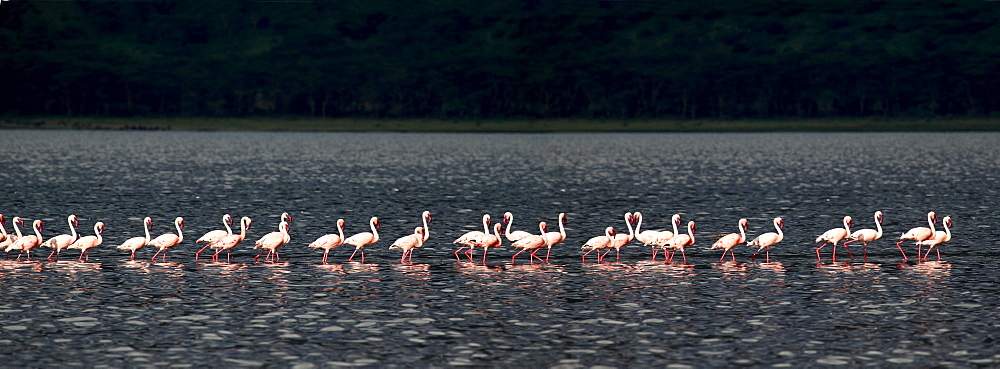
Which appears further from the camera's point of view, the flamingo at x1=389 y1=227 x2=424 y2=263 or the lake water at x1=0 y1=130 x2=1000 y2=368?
the flamingo at x1=389 y1=227 x2=424 y2=263

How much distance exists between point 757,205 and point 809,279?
2954 centimetres

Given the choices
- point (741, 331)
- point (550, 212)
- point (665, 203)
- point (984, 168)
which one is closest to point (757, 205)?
point (665, 203)

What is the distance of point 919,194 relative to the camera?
70.0 meters

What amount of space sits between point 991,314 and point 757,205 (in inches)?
1360

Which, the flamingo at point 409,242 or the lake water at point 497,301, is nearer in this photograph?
the lake water at point 497,301

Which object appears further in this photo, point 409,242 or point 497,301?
point 409,242

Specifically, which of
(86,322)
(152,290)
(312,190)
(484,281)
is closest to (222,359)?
(86,322)

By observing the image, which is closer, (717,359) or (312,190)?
(717,359)

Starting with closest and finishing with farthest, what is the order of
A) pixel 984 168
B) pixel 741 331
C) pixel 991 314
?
pixel 741 331 < pixel 991 314 < pixel 984 168

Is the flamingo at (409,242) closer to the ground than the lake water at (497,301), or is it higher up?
higher up

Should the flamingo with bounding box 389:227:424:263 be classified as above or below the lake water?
above

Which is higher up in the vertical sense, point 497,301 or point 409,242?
point 409,242

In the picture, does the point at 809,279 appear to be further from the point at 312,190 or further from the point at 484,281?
the point at 312,190

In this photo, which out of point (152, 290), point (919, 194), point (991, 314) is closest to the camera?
point (991, 314)
